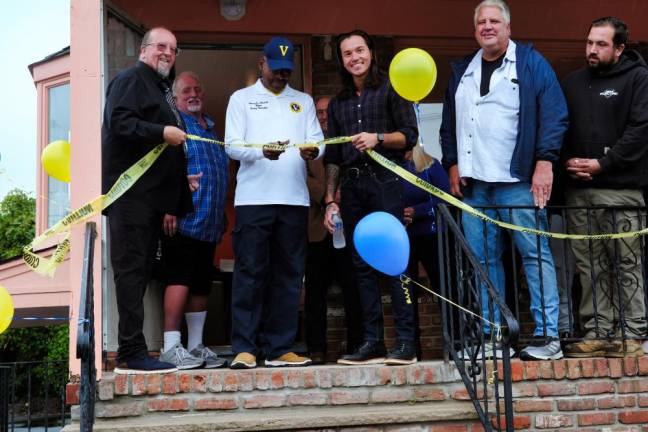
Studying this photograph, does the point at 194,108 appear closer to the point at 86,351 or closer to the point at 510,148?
the point at 510,148

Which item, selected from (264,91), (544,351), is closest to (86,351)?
(264,91)

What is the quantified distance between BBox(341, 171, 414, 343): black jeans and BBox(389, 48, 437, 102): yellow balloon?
0.51 meters

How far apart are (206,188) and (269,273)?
742 millimetres

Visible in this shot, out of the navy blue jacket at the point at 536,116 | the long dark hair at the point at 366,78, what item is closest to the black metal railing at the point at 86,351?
the long dark hair at the point at 366,78

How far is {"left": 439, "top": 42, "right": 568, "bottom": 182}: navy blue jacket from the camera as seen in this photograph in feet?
16.9

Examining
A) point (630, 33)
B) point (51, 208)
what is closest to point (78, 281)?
point (630, 33)

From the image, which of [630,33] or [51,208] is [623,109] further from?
[51,208]

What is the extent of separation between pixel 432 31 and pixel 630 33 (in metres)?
1.67

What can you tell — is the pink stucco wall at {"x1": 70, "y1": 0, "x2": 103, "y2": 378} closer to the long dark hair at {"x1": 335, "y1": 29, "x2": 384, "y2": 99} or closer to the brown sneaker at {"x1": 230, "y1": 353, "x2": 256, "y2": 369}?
the brown sneaker at {"x1": 230, "y1": 353, "x2": 256, "y2": 369}

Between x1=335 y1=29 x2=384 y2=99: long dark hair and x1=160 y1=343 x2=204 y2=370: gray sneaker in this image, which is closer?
x1=160 y1=343 x2=204 y2=370: gray sneaker

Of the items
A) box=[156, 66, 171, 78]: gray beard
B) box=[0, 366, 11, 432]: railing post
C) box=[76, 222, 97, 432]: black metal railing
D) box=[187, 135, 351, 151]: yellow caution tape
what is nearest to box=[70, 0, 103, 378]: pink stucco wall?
box=[156, 66, 171, 78]: gray beard

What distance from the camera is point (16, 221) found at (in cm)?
2289

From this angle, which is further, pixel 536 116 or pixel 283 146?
pixel 536 116

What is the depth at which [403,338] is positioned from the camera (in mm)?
5023
